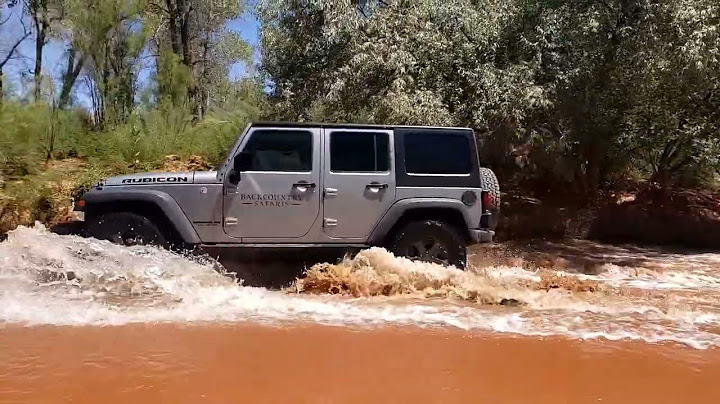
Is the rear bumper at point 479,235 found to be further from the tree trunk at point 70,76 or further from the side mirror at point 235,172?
the tree trunk at point 70,76

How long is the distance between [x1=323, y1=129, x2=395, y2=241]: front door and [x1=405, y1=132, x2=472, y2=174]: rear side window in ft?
0.83

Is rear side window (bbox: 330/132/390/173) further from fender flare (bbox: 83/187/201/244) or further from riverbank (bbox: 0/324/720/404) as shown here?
riverbank (bbox: 0/324/720/404)

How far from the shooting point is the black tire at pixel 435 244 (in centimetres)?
698

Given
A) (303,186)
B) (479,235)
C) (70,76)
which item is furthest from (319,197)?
(70,76)

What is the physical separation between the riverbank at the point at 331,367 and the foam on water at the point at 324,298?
32 cm

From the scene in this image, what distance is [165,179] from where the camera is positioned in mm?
6645

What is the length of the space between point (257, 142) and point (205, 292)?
1546mm

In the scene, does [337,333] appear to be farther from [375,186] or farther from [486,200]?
[486,200]

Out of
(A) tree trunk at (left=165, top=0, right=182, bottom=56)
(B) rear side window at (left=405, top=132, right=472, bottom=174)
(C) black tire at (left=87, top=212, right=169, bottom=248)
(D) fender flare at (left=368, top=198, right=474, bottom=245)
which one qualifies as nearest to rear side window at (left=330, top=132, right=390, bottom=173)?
(B) rear side window at (left=405, top=132, right=472, bottom=174)

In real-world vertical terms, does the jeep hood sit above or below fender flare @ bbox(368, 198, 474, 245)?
above

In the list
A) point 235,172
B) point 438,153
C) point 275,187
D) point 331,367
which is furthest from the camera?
point 438,153

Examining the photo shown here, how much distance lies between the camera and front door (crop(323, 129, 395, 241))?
6.87 meters

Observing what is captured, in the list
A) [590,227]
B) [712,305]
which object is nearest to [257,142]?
[712,305]

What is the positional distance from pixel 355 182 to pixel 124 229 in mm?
2249
